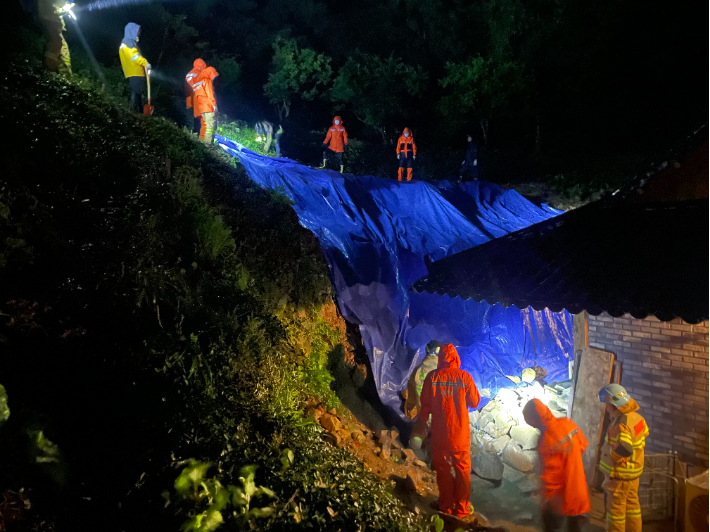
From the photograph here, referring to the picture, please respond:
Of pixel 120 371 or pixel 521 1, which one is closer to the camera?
pixel 120 371

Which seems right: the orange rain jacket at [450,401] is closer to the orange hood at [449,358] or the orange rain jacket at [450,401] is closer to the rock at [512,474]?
the orange hood at [449,358]

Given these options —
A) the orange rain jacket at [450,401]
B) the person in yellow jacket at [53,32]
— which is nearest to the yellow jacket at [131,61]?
the person in yellow jacket at [53,32]

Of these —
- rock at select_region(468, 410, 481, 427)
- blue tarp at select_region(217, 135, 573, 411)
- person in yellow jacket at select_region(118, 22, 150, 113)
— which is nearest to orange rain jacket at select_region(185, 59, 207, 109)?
person in yellow jacket at select_region(118, 22, 150, 113)

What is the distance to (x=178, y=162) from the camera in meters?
6.46

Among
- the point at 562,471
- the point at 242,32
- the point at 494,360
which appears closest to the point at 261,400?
the point at 562,471

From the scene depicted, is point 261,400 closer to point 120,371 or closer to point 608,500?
point 120,371

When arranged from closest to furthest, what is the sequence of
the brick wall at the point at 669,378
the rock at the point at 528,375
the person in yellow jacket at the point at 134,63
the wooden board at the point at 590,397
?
the brick wall at the point at 669,378 → the wooden board at the point at 590,397 → the person in yellow jacket at the point at 134,63 → the rock at the point at 528,375

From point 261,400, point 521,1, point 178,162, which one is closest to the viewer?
point 261,400

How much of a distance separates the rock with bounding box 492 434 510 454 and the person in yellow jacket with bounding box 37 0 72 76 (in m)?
8.13

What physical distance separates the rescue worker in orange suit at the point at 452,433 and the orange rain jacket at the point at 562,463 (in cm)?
73

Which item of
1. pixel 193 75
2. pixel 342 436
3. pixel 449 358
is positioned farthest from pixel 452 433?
pixel 193 75

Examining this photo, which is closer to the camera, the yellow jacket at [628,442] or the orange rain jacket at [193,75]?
the yellow jacket at [628,442]

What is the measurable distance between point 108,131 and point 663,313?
6533 millimetres

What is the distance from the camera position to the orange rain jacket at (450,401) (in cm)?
489
